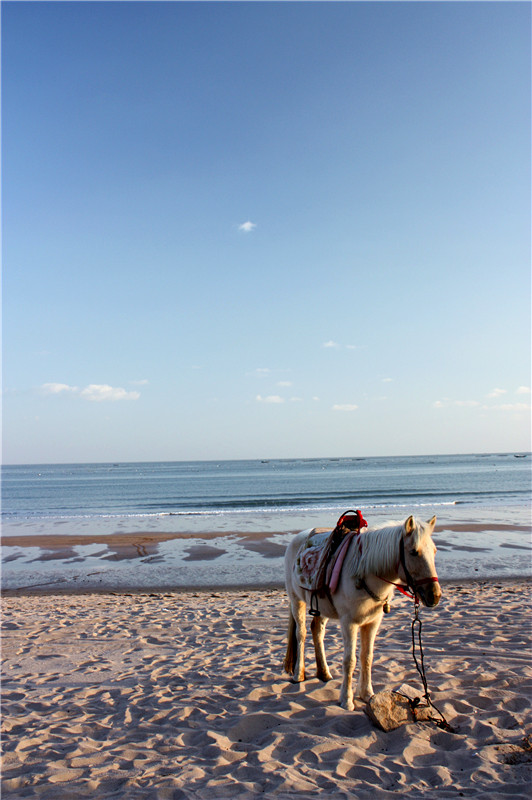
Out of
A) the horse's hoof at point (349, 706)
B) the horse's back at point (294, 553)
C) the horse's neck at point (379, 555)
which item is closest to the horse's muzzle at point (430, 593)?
the horse's neck at point (379, 555)

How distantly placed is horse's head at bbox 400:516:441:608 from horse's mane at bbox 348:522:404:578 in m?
0.11

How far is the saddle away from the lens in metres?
4.14

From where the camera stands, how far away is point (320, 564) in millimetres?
4242

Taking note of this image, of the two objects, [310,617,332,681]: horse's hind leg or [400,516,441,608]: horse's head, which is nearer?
[400,516,441,608]: horse's head

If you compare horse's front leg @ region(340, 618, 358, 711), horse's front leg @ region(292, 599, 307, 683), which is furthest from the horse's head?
horse's front leg @ region(292, 599, 307, 683)

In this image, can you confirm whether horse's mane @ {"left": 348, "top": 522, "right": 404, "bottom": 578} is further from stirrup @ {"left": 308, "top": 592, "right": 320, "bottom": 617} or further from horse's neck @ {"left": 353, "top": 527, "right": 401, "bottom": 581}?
stirrup @ {"left": 308, "top": 592, "right": 320, "bottom": 617}

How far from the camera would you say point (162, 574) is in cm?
1180

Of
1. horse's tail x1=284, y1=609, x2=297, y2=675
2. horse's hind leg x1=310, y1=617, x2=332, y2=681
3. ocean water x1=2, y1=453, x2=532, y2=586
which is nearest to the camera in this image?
horse's hind leg x1=310, y1=617, x2=332, y2=681

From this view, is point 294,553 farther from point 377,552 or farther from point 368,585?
point 377,552

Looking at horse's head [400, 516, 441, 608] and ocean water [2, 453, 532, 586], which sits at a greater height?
horse's head [400, 516, 441, 608]

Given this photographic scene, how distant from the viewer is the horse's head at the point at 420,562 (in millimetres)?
3414

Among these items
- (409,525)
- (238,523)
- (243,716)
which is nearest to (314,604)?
(243,716)

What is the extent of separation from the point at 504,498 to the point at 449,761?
30433 millimetres

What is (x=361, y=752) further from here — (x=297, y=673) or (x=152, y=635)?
(x=152, y=635)
